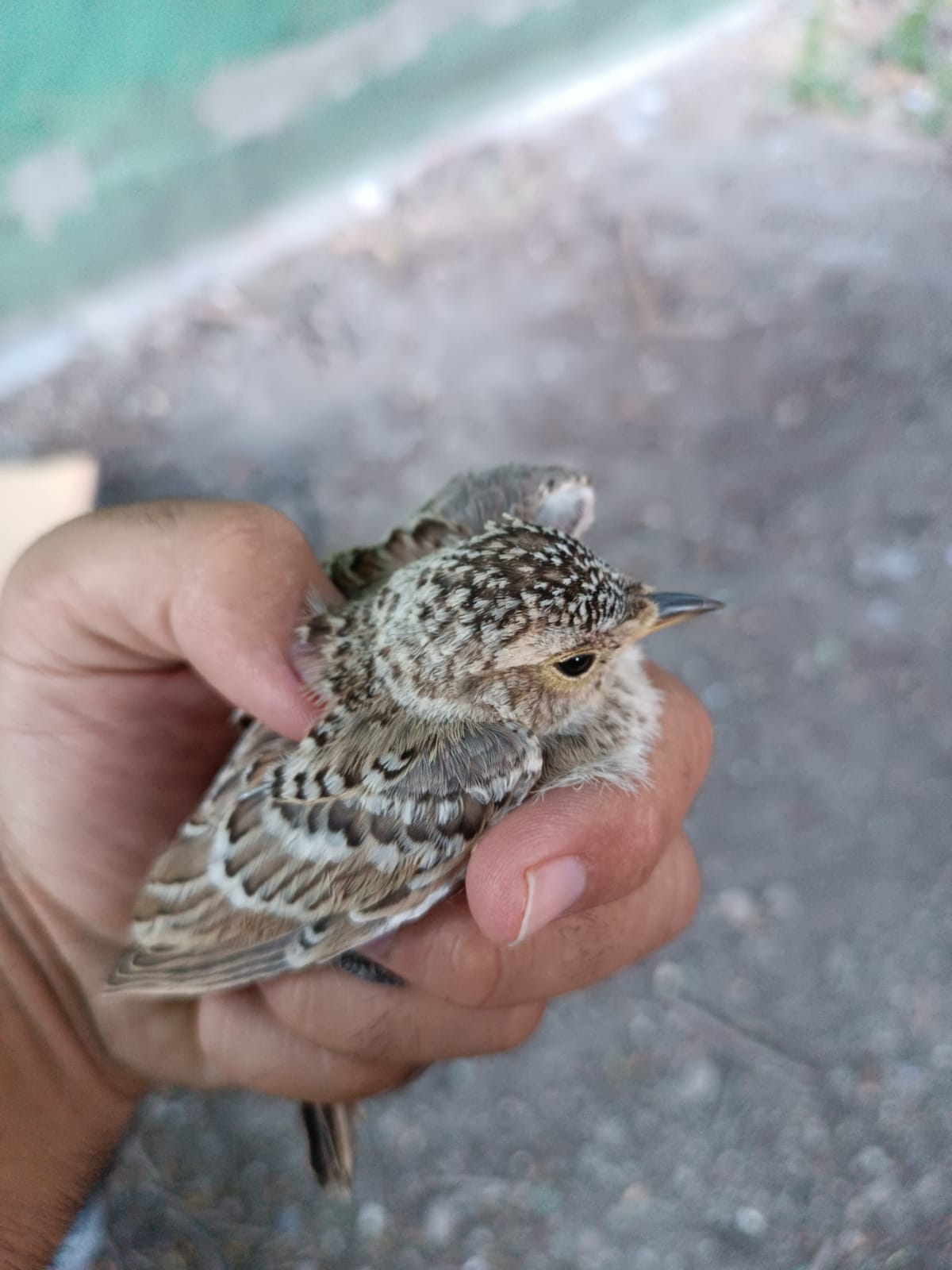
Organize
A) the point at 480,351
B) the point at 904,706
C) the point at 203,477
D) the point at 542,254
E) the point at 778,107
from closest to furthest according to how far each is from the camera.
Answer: the point at 904,706 < the point at 203,477 < the point at 480,351 < the point at 542,254 < the point at 778,107

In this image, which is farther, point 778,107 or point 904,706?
point 778,107

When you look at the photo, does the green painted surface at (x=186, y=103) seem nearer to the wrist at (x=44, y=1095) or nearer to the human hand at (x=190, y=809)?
the human hand at (x=190, y=809)

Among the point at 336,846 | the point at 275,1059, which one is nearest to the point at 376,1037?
the point at 275,1059

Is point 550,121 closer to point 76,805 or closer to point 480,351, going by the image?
point 480,351

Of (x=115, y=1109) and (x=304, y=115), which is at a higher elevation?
(x=304, y=115)

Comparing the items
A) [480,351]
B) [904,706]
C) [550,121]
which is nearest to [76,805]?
[904,706]

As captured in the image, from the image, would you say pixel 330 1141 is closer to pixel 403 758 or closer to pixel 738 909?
pixel 403 758

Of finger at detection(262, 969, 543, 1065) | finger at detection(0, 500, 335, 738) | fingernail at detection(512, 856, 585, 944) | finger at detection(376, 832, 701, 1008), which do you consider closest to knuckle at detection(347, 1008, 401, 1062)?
finger at detection(262, 969, 543, 1065)
